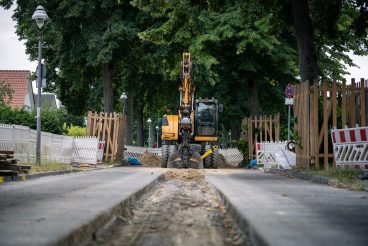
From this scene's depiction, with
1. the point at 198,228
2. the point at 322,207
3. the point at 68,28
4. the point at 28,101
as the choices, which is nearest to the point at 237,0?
the point at 68,28

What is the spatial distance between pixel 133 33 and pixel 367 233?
28.1 meters

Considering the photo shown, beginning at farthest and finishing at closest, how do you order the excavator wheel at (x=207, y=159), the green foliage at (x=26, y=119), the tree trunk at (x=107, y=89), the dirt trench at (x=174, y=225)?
the tree trunk at (x=107, y=89), the green foliage at (x=26, y=119), the excavator wheel at (x=207, y=159), the dirt trench at (x=174, y=225)

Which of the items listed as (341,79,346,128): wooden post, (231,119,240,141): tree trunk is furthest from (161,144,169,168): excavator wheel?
(341,79,346,128): wooden post

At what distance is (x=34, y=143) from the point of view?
961 inches

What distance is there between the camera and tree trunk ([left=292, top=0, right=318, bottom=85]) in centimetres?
2130

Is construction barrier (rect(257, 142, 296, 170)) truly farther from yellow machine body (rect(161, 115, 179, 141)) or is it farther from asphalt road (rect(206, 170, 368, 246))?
asphalt road (rect(206, 170, 368, 246))

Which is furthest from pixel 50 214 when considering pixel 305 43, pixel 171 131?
pixel 171 131

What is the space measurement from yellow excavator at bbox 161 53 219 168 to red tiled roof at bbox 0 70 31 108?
36.0 meters

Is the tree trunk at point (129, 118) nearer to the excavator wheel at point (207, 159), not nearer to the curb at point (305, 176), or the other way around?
the excavator wheel at point (207, 159)

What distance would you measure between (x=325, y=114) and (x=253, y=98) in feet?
58.6

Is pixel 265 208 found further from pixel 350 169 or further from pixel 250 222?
pixel 350 169

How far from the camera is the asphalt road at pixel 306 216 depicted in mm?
5906

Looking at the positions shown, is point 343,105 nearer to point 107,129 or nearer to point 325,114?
point 325,114

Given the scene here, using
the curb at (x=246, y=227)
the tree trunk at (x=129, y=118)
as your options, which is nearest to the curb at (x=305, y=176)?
the curb at (x=246, y=227)
